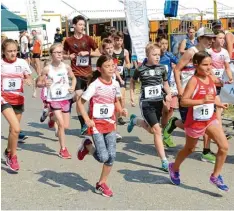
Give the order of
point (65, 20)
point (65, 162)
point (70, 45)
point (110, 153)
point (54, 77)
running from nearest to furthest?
point (110, 153), point (65, 162), point (54, 77), point (70, 45), point (65, 20)

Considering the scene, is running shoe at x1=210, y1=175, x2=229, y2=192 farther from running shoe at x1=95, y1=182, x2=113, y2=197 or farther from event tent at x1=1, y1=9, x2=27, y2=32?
event tent at x1=1, y1=9, x2=27, y2=32

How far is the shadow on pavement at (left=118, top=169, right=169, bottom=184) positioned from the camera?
559 cm

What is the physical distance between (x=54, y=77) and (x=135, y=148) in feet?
5.22

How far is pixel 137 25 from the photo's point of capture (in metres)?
13.2

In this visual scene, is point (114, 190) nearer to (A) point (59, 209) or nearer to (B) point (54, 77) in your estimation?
(A) point (59, 209)

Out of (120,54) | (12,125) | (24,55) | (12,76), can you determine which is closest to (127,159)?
(12,125)

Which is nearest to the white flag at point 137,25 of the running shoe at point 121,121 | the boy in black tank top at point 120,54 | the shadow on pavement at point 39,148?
the running shoe at point 121,121

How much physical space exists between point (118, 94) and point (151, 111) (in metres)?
1.01

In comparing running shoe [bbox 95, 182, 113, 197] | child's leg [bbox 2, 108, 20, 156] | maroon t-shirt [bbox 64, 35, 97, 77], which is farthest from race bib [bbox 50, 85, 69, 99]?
running shoe [bbox 95, 182, 113, 197]

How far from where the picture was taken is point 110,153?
5066mm

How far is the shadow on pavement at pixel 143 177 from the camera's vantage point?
559cm

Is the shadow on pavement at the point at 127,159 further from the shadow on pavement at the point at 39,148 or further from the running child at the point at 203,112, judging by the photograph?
the running child at the point at 203,112

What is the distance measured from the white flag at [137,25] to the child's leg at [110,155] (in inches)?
321

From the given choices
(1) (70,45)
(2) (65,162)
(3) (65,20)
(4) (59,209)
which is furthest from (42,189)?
(3) (65,20)
